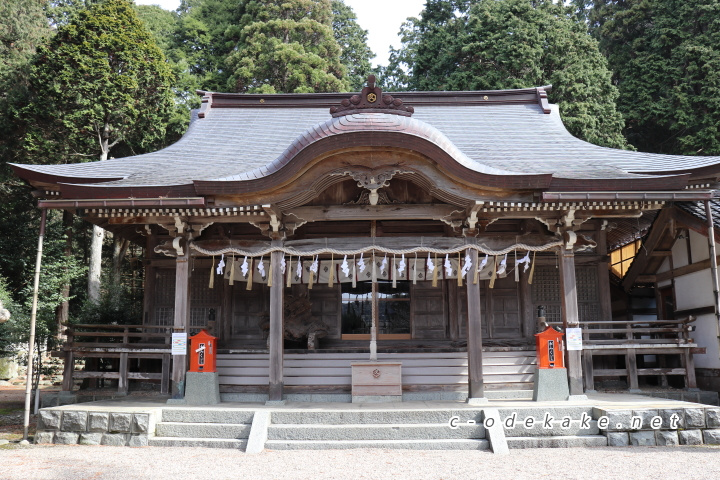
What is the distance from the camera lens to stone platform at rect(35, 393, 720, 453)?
8258 mm

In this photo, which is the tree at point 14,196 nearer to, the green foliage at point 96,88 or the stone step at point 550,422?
the green foliage at point 96,88

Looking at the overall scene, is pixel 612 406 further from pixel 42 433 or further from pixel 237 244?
pixel 42 433

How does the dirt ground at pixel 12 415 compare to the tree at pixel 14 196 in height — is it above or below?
below

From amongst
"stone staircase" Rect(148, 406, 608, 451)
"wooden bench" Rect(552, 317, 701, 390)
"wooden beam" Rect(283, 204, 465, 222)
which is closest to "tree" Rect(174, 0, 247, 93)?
"wooden beam" Rect(283, 204, 465, 222)

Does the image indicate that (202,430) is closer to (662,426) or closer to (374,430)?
(374,430)

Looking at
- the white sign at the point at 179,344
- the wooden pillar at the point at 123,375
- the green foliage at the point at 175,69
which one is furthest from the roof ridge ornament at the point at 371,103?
the green foliage at the point at 175,69

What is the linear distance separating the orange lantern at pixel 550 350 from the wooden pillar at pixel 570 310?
312mm

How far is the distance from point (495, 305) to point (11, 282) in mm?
15213

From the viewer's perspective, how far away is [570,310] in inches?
399

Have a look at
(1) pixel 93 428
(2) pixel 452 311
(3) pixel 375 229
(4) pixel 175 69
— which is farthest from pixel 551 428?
(4) pixel 175 69

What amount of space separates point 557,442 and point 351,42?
3002cm

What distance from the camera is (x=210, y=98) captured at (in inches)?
645

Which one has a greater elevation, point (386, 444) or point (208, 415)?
point (208, 415)

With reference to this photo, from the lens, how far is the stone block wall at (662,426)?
324 inches
